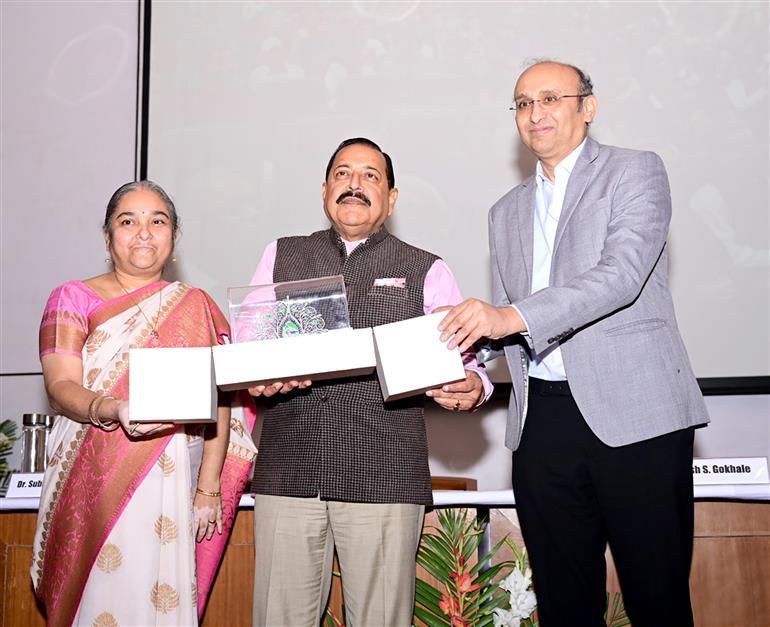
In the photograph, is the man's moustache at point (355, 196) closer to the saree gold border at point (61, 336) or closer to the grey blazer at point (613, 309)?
the grey blazer at point (613, 309)

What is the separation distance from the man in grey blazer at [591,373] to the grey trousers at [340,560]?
29 centimetres

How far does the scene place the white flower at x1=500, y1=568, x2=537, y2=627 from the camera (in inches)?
80.8

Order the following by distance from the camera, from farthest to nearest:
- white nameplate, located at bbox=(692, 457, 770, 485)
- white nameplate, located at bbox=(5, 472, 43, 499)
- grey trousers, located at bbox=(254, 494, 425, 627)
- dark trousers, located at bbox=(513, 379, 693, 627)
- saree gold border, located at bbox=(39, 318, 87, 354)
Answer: white nameplate, located at bbox=(5, 472, 43, 499), white nameplate, located at bbox=(692, 457, 770, 485), saree gold border, located at bbox=(39, 318, 87, 354), grey trousers, located at bbox=(254, 494, 425, 627), dark trousers, located at bbox=(513, 379, 693, 627)

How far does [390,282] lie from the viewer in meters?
1.99

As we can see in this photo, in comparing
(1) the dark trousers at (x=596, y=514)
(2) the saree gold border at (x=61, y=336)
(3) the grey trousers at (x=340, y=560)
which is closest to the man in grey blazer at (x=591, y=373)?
(1) the dark trousers at (x=596, y=514)

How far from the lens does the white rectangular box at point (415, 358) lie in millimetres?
1655

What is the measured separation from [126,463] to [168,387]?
295mm

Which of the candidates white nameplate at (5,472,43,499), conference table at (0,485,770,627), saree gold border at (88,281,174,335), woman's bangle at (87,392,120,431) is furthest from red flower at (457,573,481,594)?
white nameplate at (5,472,43,499)

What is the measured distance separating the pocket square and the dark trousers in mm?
399

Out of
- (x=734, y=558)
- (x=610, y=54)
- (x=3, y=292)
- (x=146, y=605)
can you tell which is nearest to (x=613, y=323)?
(x=734, y=558)

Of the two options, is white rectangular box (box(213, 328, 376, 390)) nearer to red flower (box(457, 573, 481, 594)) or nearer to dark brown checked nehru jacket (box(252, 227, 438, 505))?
dark brown checked nehru jacket (box(252, 227, 438, 505))

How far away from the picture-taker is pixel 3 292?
3459 mm

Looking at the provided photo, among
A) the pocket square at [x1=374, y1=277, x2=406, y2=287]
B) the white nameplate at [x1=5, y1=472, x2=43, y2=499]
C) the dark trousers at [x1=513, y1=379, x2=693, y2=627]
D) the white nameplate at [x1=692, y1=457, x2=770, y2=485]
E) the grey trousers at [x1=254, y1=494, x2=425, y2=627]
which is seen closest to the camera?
the dark trousers at [x1=513, y1=379, x2=693, y2=627]

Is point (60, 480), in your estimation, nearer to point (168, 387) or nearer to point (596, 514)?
point (168, 387)
